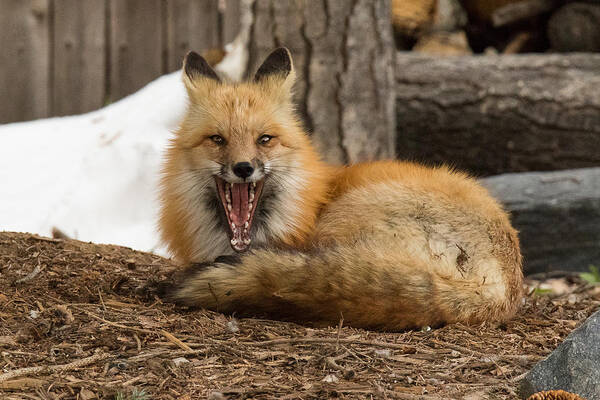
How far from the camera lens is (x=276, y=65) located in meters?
3.99

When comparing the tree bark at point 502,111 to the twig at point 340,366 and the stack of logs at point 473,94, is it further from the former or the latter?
the twig at point 340,366

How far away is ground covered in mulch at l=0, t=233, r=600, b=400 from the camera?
2576 millimetres

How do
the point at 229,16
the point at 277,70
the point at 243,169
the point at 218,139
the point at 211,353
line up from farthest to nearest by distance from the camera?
the point at 229,16 < the point at 277,70 < the point at 218,139 < the point at 243,169 < the point at 211,353

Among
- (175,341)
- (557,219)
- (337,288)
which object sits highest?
(337,288)

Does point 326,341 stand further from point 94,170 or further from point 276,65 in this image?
point 94,170

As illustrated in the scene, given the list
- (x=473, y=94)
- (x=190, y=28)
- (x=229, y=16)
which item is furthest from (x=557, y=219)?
(x=190, y=28)

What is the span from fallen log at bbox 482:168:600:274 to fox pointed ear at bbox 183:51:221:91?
122 inches

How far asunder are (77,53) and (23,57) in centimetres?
56

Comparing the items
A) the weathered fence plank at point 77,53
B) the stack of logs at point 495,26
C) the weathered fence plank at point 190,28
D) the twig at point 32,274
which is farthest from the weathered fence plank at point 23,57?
the twig at point 32,274

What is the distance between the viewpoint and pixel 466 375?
2852mm

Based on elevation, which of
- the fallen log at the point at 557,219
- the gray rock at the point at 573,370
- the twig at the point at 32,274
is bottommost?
the fallen log at the point at 557,219

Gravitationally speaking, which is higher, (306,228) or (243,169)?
(243,169)

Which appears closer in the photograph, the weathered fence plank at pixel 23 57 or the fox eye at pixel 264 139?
the fox eye at pixel 264 139

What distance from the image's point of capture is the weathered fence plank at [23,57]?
25.3 ft
